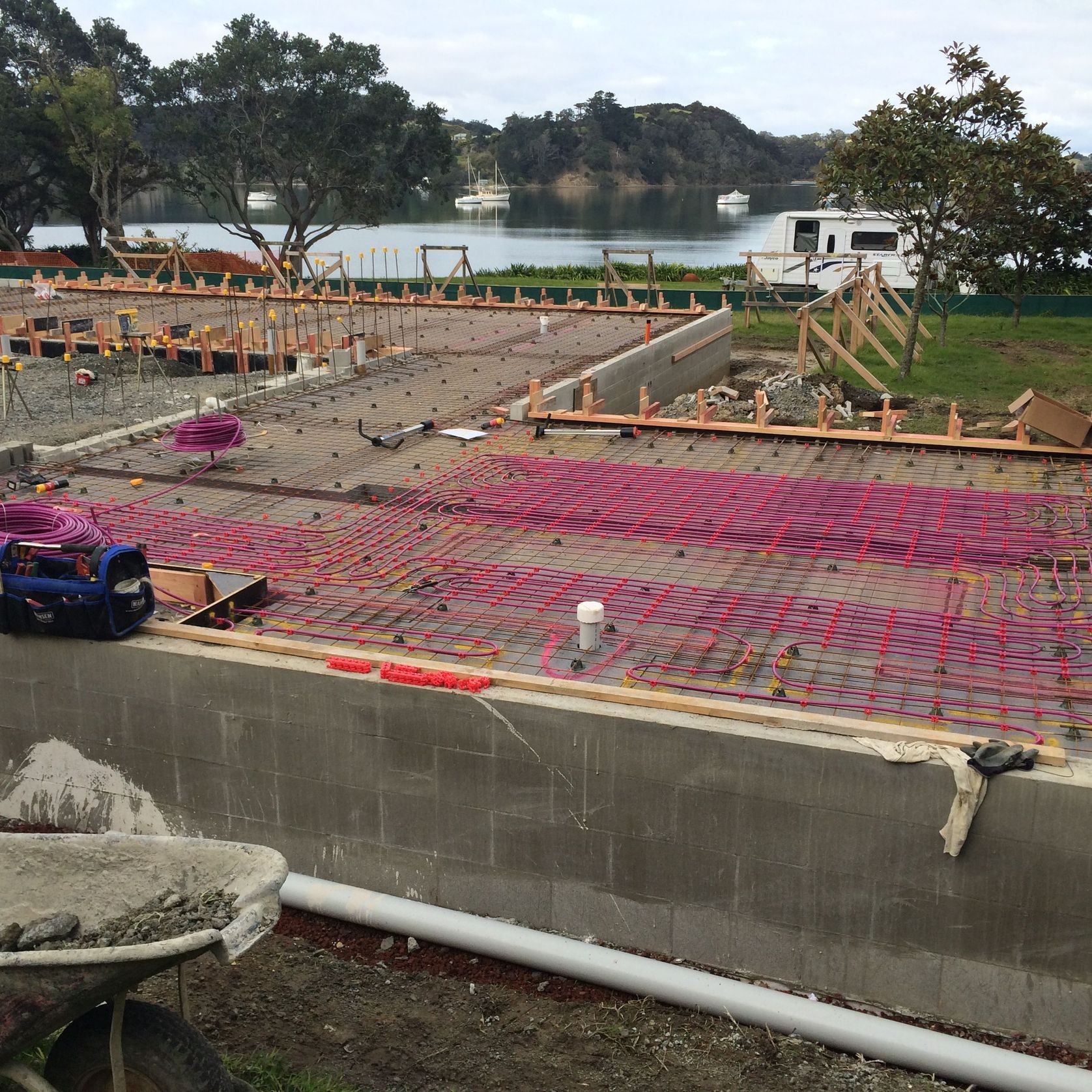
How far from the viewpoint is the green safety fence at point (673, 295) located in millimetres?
30281

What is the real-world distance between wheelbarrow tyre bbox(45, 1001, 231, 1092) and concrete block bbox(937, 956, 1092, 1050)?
13.4 ft

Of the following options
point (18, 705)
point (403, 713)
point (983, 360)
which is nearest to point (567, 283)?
point (983, 360)

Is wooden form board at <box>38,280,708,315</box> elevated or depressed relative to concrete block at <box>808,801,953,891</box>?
elevated

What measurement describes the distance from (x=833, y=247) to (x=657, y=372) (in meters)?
17.9

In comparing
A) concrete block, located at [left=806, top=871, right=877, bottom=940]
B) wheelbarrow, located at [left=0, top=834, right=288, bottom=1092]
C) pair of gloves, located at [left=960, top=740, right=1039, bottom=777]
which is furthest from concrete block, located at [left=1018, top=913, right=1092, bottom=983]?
wheelbarrow, located at [left=0, top=834, right=288, bottom=1092]

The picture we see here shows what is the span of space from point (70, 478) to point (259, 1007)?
766 cm

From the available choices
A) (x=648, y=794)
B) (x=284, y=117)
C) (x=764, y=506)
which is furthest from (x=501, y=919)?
(x=284, y=117)

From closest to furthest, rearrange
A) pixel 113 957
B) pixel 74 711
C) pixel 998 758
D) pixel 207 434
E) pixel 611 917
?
pixel 113 957 → pixel 998 758 → pixel 611 917 → pixel 74 711 → pixel 207 434

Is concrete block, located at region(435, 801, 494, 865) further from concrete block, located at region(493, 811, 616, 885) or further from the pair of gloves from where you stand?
the pair of gloves

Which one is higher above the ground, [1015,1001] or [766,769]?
[766,769]

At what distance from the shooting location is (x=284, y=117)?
40062 millimetres

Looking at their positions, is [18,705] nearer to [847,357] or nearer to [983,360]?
[847,357]

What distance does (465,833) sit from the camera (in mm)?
7281

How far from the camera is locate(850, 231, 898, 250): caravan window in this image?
34.5m
